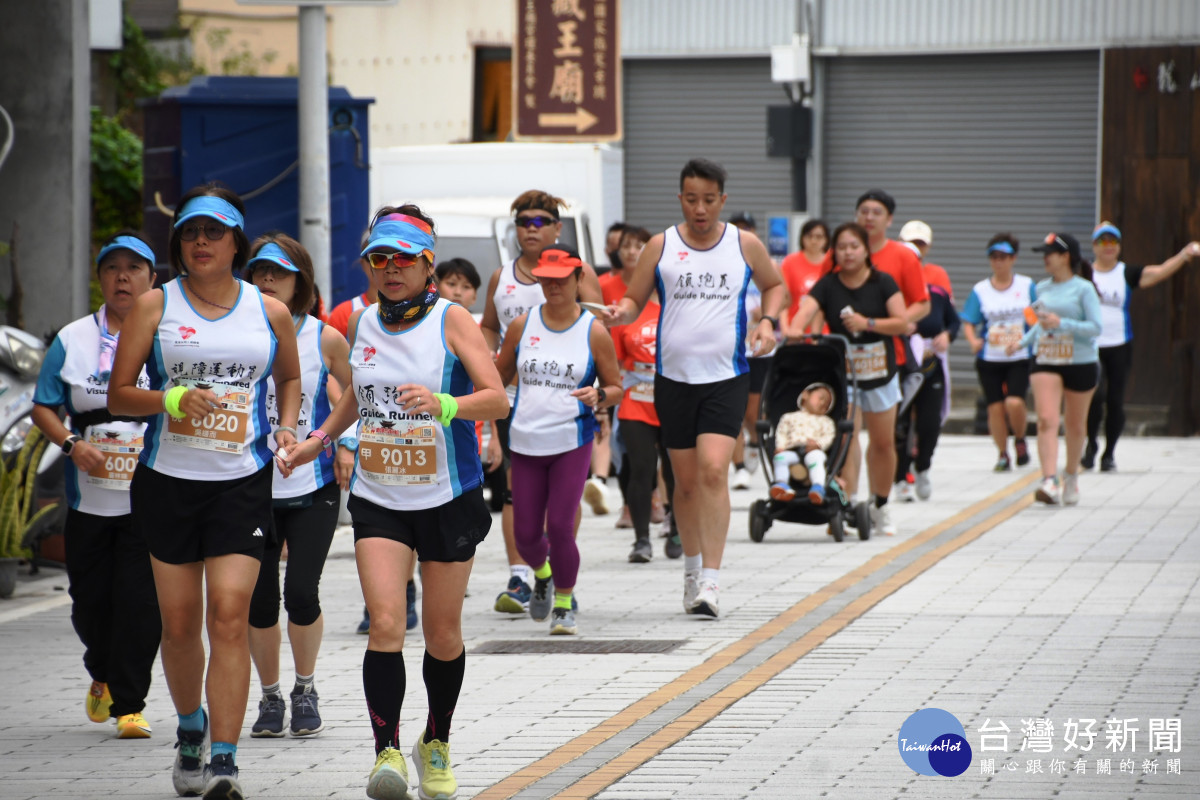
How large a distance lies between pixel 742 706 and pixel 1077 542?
5339 millimetres

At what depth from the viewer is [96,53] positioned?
24188mm

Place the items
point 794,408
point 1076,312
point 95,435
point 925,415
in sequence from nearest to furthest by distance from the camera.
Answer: point 95,435 < point 794,408 < point 1076,312 < point 925,415

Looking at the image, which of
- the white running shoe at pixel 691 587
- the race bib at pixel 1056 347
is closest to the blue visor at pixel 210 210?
the white running shoe at pixel 691 587

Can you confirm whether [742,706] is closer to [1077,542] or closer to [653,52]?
[1077,542]

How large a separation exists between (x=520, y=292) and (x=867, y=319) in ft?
9.39

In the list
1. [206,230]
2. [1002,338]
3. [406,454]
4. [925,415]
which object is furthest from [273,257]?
[1002,338]

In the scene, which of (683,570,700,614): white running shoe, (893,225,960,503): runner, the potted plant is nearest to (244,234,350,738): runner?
(683,570,700,614): white running shoe

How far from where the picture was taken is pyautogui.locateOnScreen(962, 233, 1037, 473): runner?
1611 centimetres

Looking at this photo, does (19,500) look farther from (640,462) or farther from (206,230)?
(206,230)

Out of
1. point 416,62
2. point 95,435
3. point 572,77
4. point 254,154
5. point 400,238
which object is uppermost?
point 416,62

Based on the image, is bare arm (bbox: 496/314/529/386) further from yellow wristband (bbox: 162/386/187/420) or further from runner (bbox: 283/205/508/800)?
yellow wristband (bbox: 162/386/187/420)

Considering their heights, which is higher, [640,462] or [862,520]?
[640,462]

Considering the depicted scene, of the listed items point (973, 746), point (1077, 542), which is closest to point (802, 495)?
point (1077, 542)

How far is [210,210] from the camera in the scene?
5.73 meters
